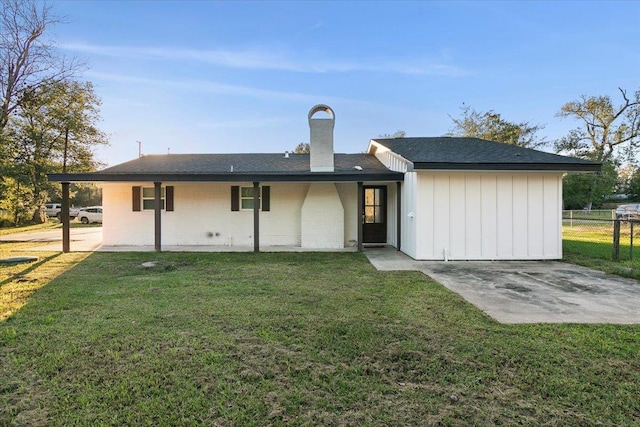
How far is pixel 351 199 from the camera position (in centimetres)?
1193

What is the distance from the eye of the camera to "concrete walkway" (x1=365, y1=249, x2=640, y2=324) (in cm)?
453

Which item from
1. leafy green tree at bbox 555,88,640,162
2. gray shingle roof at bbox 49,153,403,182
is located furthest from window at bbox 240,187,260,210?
leafy green tree at bbox 555,88,640,162

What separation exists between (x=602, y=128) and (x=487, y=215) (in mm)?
36309

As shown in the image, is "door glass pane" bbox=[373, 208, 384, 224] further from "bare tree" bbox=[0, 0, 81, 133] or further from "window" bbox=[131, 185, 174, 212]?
"bare tree" bbox=[0, 0, 81, 133]

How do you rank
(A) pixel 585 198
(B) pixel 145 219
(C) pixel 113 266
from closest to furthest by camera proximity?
1. (C) pixel 113 266
2. (B) pixel 145 219
3. (A) pixel 585 198

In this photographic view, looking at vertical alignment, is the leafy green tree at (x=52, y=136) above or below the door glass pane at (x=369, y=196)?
above

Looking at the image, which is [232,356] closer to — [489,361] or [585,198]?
[489,361]

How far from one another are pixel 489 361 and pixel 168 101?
17285mm

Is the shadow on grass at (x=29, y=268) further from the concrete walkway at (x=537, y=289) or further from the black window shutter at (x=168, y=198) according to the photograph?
the concrete walkway at (x=537, y=289)

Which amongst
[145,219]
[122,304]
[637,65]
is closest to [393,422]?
[122,304]

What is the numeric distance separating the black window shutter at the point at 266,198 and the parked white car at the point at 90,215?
19748 mm

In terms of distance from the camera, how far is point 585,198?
1308 inches

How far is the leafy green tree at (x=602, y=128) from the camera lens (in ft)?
109

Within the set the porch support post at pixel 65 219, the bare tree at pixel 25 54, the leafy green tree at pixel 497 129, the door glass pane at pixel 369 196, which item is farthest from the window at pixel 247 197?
the leafy green tree at pixel 497 129
